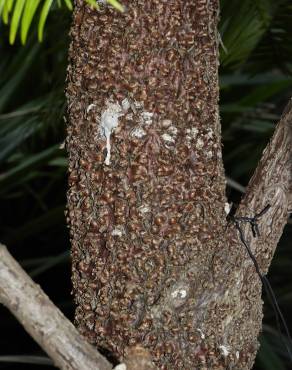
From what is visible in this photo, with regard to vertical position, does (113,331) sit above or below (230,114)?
above

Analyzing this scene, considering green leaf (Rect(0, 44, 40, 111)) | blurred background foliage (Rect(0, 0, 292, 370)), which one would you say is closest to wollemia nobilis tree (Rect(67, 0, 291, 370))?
blurred background foliage (Rect(0, 0, 292, 370))

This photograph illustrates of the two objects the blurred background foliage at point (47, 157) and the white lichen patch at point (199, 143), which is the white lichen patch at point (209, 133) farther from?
the blurred background foliage at point (47, 157)

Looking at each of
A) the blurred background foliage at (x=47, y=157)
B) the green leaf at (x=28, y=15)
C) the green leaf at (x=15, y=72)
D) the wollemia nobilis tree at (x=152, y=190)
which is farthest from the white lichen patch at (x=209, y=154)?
the green leaf at (x=15, y=72)

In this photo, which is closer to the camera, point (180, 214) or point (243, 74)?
→ point (180, 214)

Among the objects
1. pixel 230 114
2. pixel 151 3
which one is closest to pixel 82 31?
pixel 151 3

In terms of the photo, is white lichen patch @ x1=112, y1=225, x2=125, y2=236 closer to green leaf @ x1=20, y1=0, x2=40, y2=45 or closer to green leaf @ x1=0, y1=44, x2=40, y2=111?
green leaf @ x1=20, y1=0, x2=40, y2=45

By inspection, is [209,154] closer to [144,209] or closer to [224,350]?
[144,209]

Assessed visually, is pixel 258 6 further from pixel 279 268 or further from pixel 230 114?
pixel 279 268
